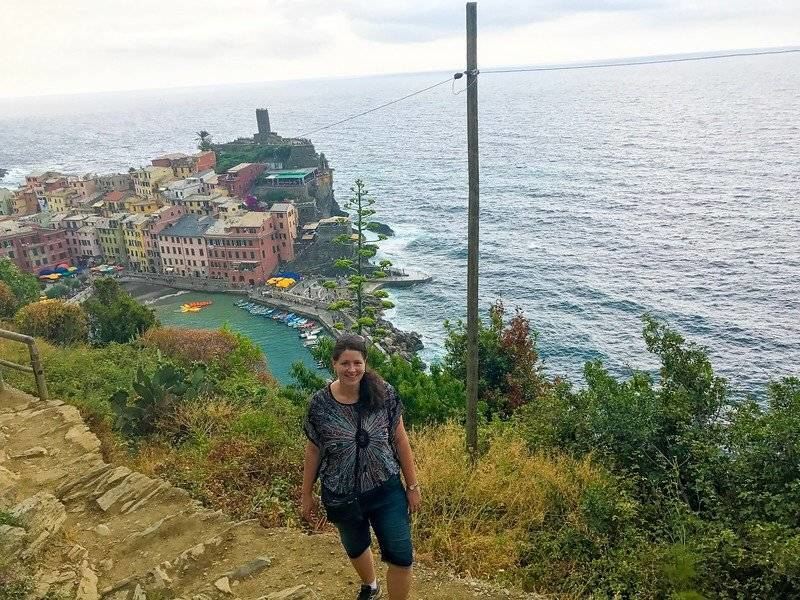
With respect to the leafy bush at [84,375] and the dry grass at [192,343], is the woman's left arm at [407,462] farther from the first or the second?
the dry grass at [192,343]

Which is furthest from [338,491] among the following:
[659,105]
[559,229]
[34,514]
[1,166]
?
[659,105]

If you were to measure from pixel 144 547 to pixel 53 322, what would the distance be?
16.3m

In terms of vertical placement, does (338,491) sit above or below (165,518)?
above

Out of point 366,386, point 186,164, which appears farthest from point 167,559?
point 186,164

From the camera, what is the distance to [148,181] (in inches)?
2643

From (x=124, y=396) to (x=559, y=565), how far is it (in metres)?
5.50

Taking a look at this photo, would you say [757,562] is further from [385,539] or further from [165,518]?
[165,518]

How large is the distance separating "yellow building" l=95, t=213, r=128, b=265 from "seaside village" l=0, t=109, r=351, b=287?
0.30 feet

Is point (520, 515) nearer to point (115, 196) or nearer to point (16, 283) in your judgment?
point (16, 283)

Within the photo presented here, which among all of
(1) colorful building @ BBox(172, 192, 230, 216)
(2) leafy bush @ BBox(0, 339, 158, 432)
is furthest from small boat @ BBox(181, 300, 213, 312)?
(2) leafy bush @ BBox(0, 339, 158, 432)

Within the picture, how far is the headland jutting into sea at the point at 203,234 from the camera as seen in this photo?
50344 mm

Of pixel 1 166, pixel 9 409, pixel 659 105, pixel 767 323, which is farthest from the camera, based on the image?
pixel 659 105

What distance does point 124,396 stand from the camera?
7734mm

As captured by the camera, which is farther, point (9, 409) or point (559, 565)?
point (9, 409)
